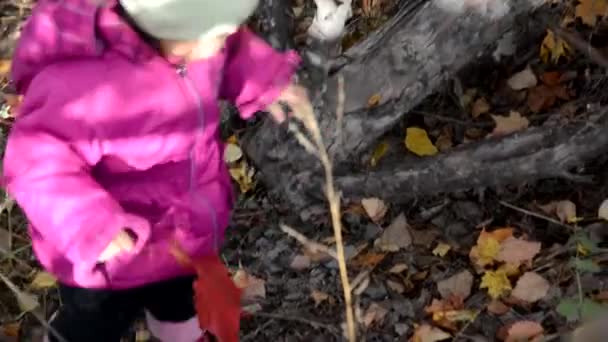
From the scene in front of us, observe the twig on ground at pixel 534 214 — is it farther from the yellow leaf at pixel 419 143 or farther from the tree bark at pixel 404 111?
the yellow leaf at pixel 419 143

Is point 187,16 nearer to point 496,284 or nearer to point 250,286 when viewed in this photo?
point 250,286

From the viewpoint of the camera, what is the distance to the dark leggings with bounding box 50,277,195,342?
6.97 feet

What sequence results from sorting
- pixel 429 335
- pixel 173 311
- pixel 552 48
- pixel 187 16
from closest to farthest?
pixel 187 16 < pixel 173 311 < pixel 429 335 < pixel 552 48

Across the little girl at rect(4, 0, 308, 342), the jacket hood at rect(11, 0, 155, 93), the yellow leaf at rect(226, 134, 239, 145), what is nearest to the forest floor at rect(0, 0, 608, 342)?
the yellow leaf at rect(226, 134, 239, 145)

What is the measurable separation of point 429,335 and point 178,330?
25.2 inches

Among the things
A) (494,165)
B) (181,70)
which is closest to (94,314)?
(181,70)

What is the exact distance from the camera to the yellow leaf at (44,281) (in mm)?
2658

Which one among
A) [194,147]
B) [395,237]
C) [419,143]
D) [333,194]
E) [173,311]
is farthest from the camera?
[419,143]

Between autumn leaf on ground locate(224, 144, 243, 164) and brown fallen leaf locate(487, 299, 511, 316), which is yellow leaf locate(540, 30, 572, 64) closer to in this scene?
brown fallen leaf locate(487, 299, 511, 316)

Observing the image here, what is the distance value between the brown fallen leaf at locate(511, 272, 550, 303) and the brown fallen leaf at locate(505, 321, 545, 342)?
0.09m

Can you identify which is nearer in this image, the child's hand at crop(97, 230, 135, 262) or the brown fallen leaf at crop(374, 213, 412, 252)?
the child's hand at crop(97, 230, 135, 262)

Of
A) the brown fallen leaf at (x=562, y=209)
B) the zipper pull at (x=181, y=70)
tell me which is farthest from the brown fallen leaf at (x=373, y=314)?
the zipper pull at (x=181, y=70)

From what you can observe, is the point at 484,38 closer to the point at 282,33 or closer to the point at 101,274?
the point at 282,33

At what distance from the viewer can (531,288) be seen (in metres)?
2.55
